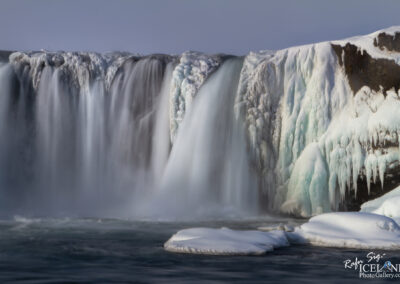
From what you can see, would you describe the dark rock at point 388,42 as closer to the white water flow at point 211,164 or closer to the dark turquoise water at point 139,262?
the white water flow at point 211,164

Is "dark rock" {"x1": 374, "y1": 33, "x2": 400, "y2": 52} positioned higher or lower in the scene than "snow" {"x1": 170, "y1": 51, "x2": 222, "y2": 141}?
higher

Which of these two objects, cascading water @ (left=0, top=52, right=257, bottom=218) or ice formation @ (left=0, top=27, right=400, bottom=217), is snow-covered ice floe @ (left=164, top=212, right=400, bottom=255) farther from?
cascading water @ (left=0, top=52, right=257, bottom=218)

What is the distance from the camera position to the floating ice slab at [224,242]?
400 inches

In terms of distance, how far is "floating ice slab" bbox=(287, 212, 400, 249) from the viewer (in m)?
11.0

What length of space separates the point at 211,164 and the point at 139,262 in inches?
420

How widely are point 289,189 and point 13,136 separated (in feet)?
31.9

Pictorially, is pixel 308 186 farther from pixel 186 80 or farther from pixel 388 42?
pixel 186 80

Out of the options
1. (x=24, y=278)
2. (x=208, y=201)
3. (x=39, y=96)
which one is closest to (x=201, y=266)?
(x=24, y=278)

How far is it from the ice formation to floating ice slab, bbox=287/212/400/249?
674cm

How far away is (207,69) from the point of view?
69.7ft

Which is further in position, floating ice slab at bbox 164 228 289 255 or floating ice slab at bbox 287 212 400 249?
floating ice slab at bbox 287 212 400 249

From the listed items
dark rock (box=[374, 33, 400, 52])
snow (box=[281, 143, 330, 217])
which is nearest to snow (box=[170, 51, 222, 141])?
snow (box=[281, 143, 330, 217])

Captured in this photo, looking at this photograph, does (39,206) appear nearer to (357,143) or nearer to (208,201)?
(208,201)

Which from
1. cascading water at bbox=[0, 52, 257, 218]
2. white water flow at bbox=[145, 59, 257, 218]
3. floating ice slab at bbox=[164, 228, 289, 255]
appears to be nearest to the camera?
floating ice slab at bbox=[164, 228, 289, 255]
